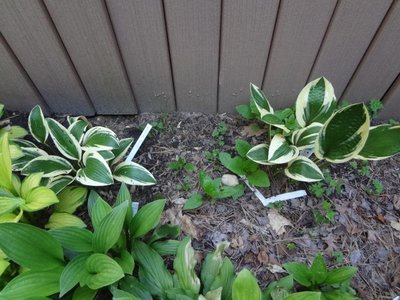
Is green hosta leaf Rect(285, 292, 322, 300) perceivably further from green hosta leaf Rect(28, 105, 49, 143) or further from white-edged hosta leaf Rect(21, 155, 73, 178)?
green hosta leaf Rect(28, 105, 49, 143)

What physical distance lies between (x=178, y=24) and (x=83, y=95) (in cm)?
55

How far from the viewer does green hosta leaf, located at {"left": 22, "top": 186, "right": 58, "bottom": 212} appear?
945mm

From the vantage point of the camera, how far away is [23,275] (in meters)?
0.91

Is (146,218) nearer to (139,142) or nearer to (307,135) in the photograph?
(139,142)

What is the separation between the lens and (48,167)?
1.16 m

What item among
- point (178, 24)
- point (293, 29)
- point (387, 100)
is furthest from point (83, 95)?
point (387, 100)

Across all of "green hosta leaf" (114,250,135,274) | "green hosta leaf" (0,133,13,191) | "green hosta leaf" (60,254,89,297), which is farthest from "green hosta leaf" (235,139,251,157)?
"green hosta leaf" (0,133,13,191)

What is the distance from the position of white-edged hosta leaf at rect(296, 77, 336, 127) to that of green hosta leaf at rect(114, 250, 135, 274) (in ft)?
2.47

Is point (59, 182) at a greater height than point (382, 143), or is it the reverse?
point (382, 143)

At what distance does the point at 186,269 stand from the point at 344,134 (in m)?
0.64

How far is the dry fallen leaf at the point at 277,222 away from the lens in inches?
49.0

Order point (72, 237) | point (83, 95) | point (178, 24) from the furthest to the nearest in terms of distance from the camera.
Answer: point (83, 95) < point (178, 24) < point (72, 237)

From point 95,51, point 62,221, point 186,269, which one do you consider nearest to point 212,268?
point 186,269

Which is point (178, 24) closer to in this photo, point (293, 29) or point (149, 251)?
point (293, 29)
